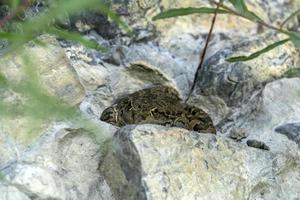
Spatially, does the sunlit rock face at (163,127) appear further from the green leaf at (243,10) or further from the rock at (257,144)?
the green leaf at (243,10)

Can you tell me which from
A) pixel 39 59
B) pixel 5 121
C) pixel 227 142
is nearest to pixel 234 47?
pixel 227 142

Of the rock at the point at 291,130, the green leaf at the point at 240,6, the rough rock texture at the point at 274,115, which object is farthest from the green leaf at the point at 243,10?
the rock at the point at 291,130

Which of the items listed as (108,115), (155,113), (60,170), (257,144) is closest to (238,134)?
(257,144)

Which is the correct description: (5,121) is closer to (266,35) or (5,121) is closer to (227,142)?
(227,142)

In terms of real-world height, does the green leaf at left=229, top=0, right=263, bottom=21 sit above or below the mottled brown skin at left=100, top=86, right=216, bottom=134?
above

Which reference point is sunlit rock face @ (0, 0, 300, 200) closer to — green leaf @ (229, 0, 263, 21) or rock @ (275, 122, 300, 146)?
rock @ (275, 122, 300, 146)

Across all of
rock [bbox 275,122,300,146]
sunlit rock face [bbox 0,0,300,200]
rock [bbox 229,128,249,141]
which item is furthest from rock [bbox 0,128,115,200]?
rock [bbox 275,122,300,146]

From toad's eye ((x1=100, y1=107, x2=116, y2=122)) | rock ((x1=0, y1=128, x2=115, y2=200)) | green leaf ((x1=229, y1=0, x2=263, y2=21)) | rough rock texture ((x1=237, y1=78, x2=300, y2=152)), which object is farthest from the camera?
rough rock texture ((x1=237, y1=78, x2=300, y2=152))
